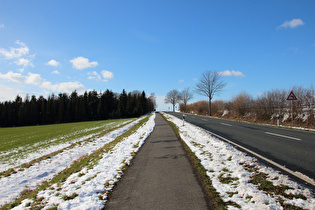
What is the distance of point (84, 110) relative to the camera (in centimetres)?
6662

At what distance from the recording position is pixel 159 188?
12.1ft

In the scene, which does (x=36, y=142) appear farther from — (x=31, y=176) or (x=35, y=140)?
(x=31, y=176)

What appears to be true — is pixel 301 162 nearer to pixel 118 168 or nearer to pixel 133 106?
pixel 118 168

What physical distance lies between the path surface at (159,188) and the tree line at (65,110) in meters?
63.1

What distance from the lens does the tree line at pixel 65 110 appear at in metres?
64.2

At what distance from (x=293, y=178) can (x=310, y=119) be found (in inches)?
586

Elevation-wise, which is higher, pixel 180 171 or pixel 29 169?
pixel 180 171

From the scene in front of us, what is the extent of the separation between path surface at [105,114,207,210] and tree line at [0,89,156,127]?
207 ft

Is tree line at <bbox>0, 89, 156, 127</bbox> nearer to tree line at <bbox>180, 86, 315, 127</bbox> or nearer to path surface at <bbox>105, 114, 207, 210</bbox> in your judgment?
tree line at <bbox>180, 86, 315, 127</bbox>

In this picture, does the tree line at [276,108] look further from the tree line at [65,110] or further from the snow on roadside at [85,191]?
the tree line at [65,110]

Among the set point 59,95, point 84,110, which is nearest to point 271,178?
point 84,110

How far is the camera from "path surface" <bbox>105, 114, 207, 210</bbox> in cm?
306

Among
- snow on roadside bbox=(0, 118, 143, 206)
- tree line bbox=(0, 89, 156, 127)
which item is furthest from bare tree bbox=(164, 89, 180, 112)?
snow on roadside bbox=(0, 118, 143, 206)

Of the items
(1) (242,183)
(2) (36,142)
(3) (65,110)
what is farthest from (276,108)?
(3) (65,110)
